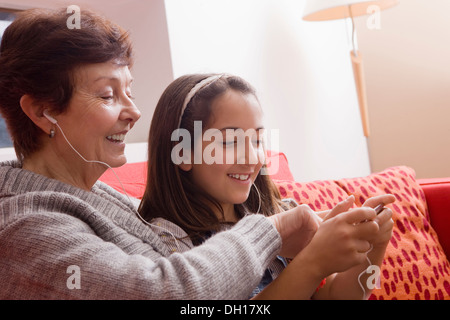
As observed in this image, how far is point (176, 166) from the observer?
1110 millimetres

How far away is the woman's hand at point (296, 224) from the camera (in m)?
0.87

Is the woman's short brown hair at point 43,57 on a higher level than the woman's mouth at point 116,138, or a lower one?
higher

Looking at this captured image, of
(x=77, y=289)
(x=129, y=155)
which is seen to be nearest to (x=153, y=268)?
(x=77, y=289)

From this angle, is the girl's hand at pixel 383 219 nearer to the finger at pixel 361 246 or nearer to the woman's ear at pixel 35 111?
the finger at pixel 361 246

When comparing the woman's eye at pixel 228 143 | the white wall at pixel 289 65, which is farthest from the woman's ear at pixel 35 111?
the white wall at pixel 289 65

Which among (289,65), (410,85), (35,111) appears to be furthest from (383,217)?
(410,85)

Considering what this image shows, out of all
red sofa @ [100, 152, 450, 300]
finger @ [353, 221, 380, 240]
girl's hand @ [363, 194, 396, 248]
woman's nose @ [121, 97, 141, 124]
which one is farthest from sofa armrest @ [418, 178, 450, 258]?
woman's nose @ [121, 97, 141, 124]

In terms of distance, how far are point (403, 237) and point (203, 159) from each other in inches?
30.9

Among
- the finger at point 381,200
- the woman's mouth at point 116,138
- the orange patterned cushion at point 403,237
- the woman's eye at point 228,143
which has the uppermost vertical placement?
the woman's mouth at point 116,138

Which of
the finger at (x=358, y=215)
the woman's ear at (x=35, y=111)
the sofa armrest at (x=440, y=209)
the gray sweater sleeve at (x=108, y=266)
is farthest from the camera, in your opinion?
the sofa armrest at (x=440, y=209)

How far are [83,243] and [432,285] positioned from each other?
1.14 m

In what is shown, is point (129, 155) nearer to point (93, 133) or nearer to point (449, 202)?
point (93, 133)

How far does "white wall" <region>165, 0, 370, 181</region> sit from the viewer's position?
6.55ft

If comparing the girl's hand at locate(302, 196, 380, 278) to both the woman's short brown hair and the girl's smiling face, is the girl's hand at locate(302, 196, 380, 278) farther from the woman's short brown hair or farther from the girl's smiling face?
the woman's short brown hair
